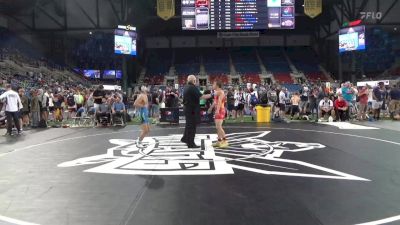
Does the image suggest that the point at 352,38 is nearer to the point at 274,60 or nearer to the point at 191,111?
the point at 274,60

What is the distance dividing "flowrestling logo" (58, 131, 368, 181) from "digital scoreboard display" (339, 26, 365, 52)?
23.8 m

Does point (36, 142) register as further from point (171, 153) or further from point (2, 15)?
point (2, 15)

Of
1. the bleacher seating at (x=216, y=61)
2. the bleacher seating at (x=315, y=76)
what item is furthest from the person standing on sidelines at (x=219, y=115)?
the bleacher seating at (x=216, y=61)

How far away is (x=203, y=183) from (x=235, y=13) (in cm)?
2381

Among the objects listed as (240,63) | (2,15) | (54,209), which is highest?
(2,15)

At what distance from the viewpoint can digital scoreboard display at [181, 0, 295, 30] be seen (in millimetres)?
28328

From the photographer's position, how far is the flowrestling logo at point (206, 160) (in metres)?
6.81

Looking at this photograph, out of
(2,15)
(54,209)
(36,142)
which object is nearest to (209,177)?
(54,209)

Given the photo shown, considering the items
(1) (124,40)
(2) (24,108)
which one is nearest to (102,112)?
(2) (24,108)

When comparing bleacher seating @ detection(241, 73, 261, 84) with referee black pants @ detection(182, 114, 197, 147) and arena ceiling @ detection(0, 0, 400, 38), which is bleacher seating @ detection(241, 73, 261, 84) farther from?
referee black pants @ detection(182, 114, 197, 147)

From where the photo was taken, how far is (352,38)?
31.8 meters

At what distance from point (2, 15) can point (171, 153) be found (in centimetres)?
3286

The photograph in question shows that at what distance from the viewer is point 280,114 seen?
59.2 feet

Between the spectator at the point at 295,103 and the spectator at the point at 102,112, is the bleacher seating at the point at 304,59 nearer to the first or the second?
the spectator at the point at 295,103
